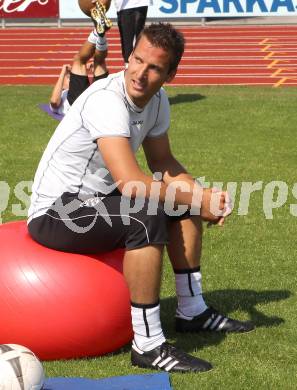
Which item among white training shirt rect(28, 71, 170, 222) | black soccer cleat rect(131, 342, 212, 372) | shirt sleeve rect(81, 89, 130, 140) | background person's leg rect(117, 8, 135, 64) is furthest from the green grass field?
shirt sleeve rect(81, 89, 130, 140)

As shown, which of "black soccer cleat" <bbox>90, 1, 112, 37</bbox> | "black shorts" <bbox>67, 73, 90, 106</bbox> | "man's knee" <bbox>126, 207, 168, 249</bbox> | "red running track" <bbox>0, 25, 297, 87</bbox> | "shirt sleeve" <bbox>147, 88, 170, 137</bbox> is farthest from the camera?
"red running track" <bbox>0, 25, 297, 87</bbox>

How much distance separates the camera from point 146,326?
4.74 m

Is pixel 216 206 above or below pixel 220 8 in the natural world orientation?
above

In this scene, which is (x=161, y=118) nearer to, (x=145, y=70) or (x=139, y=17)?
(x=145, y=70)

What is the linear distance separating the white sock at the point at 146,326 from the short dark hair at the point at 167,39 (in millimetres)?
1159

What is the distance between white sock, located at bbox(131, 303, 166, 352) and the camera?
4.71 metres

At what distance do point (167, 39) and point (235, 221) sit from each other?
317 centimetres

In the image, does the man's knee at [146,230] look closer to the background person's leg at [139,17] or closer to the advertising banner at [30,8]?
the background person's leg at [139,17]

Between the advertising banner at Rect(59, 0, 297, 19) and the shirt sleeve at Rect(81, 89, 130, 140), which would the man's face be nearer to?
the shirt sleeve at Rect(81, 89, 130, 140)

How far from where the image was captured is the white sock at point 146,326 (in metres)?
4.71

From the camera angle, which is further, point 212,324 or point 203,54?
point 203,54

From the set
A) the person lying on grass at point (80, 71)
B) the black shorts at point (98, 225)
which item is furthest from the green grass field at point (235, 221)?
the black shorts at point (98, 225)

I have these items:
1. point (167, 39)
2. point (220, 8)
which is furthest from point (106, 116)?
point (220, 8)

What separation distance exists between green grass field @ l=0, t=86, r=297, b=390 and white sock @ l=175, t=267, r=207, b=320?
131 mm
